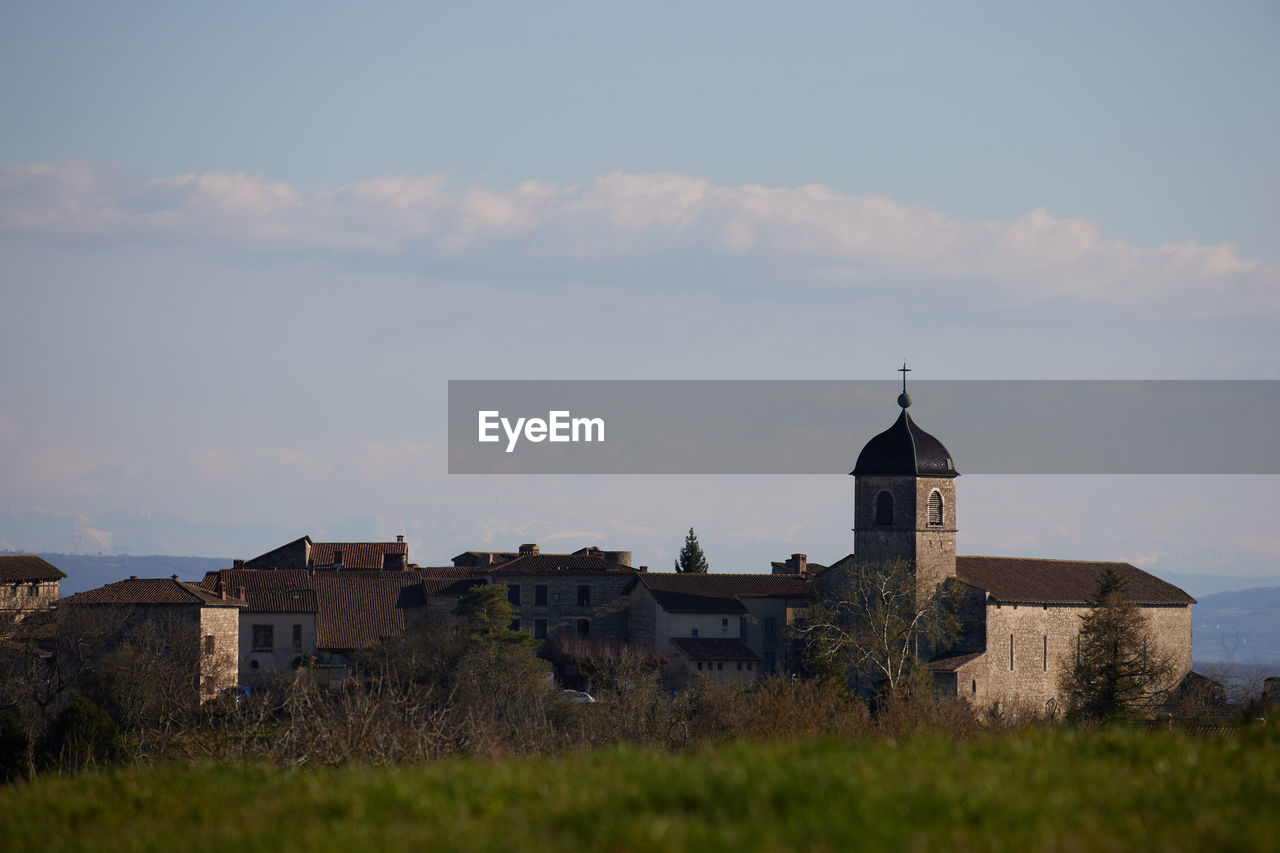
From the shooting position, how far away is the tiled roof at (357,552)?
283 ft

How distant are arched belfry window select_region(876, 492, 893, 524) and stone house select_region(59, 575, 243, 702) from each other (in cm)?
2974

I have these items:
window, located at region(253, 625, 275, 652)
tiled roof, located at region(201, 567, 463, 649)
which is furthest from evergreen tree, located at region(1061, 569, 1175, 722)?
window, located at region(253, 625, 275, 652)

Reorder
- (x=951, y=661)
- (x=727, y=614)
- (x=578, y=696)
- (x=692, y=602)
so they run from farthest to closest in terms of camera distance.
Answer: (x=692, y=602) → (x=727, y=614) → (x=951, y=661) → (x=578, y=696)

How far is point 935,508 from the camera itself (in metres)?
66.7

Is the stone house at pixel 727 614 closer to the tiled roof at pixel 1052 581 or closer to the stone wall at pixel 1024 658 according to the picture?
the tiled roof at pixel 1052 581

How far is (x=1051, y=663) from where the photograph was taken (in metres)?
66.6

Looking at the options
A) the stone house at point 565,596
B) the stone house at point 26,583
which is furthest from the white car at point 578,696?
the stone house at point 26,583

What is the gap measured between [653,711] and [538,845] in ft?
123

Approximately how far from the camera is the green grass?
848 cm

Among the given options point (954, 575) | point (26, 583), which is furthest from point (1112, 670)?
point (26, 583)

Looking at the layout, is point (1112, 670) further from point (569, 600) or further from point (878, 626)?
point (569, 600)

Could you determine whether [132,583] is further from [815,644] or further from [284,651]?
[815,644]

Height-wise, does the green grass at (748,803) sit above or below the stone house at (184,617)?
above

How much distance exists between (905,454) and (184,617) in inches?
1287
